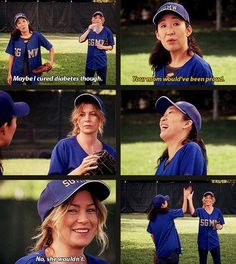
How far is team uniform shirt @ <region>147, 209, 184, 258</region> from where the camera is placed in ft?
23.9

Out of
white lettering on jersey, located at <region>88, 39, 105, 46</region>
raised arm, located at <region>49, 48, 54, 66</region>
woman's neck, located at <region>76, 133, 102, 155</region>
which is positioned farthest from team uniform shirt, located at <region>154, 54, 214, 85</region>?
raised arm, located at <region>49, 48, 54, 66</region>

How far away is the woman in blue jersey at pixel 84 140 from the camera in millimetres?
7246

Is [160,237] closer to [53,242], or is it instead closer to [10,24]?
[53,242]

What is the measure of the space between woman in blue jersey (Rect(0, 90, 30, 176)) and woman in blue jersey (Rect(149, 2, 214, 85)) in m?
0.88

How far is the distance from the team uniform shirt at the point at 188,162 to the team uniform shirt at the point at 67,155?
1.35ft

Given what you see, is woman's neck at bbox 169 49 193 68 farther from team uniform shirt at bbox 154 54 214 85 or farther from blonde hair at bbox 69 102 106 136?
blonde hair at bbox 69 102 106 136

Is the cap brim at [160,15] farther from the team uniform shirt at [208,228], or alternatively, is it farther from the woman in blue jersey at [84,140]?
the team uniform shirt at [208,228]

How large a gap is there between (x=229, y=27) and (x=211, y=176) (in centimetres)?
112

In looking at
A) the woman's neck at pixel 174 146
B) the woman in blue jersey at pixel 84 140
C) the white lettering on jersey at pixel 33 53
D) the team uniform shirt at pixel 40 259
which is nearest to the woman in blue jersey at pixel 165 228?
the woman's neck at pixel 174 146

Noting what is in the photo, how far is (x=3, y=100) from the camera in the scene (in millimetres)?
7242

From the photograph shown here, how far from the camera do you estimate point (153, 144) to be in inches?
370

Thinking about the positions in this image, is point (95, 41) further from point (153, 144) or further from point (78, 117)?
point (153, 144)

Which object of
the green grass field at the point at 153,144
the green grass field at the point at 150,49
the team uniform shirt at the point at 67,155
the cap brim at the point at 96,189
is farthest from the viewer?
the green grass field at the point at 153,144

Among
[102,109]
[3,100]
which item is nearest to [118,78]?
[102,109]
